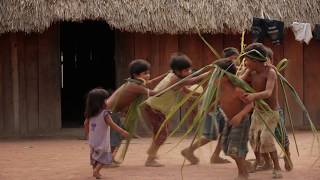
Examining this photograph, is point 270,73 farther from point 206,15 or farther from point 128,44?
point 128,44

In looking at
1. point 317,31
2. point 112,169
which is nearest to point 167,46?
point 317,31

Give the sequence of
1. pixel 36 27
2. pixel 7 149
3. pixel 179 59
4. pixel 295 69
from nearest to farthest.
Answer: pixel 179 59 < pixel 7 149 < pixel 36 27 < pixel 295 69

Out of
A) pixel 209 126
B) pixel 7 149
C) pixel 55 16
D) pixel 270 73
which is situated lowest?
pixel 7 149

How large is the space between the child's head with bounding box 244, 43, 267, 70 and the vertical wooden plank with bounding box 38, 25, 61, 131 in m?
5.07

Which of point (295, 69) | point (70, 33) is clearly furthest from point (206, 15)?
point (70, 33)

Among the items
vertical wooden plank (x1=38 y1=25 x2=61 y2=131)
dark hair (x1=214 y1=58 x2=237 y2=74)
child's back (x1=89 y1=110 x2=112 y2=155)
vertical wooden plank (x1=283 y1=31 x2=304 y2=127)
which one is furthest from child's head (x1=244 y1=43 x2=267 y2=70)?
vertical wooden plank (x1=38 y1=25 x2=61 y2=131)

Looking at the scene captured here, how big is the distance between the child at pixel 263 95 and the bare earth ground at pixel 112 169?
28cm

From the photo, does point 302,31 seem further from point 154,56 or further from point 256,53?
point 256,53

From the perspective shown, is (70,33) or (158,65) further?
(70,33)

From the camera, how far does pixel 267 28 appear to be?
32.7 ft

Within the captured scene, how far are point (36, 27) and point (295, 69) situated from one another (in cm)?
429

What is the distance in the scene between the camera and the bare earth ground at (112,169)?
6.22 meters

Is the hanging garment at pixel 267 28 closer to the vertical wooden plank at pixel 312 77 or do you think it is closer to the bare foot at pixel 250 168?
the vertical wooden plank at pixel 312 77

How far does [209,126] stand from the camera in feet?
22.3
